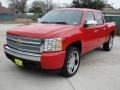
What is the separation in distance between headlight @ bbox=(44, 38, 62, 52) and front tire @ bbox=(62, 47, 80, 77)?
466mm

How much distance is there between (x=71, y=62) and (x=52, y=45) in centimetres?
98

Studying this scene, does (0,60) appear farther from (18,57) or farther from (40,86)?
(40,86)

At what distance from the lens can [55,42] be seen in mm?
5383

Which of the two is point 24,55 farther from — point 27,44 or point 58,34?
point 58,34

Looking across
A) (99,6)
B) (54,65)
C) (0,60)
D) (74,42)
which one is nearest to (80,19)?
(74,42)

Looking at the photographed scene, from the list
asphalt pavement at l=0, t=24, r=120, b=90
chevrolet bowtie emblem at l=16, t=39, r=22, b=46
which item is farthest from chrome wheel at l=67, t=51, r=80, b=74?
chevrolet bowtie emblem at l=16, t=39, r=22, b=46

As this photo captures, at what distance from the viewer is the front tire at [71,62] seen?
5785mm

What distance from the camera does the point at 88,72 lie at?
6445 mm

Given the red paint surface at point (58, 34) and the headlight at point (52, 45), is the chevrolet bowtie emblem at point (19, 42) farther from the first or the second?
the headlight at point (52, 45)

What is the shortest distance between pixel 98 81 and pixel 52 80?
3.68 feet

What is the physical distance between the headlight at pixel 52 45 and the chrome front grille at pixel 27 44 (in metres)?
0.11

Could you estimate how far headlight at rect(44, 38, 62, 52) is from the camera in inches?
211

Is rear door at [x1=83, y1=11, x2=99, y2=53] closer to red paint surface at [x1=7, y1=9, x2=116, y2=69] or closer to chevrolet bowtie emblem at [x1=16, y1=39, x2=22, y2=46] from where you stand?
red paint surface at [x1=7, y1=9, x2=116, y2=69]

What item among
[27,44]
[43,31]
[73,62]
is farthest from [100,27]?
[27,44]
